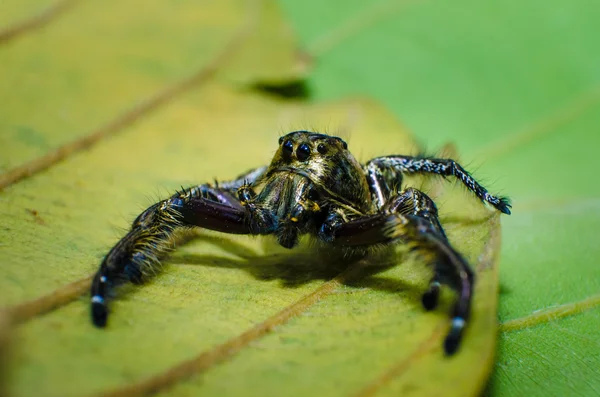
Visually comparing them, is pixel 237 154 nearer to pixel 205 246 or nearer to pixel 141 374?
pixel 205 246

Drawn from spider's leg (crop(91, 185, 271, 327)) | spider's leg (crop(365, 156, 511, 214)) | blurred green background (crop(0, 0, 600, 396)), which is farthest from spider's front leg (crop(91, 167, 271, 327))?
spider's leg (crop(365, 156, 511, 214))

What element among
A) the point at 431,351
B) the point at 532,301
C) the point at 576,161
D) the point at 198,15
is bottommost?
the point at 532,301

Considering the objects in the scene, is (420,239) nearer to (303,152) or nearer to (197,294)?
(303,152)

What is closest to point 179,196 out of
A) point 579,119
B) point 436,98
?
point 436,98

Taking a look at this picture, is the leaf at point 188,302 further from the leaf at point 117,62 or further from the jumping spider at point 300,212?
the leaf at point 117,62

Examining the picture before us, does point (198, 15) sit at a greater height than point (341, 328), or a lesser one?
greater

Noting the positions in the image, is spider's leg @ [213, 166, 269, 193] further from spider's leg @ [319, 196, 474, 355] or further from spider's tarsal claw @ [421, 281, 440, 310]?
spider's tarsal claw @ [421, 281, 440, 310]

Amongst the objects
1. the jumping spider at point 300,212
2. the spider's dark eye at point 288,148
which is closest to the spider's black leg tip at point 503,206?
the jumping spider at point 300,212
